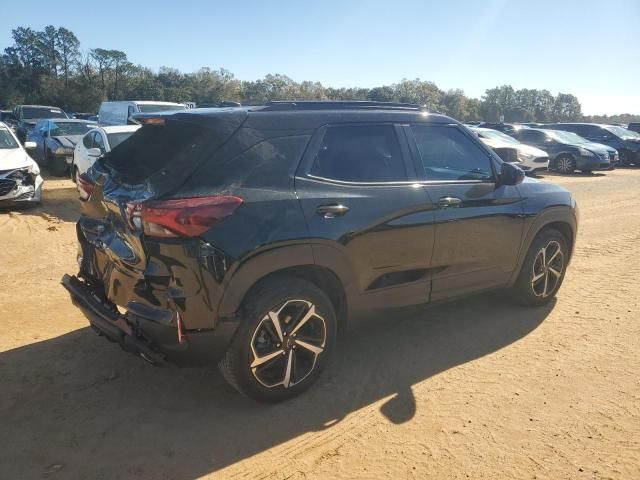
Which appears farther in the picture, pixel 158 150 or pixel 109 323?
pixel 158 150

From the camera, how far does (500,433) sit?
307cm

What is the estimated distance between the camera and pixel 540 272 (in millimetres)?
4875

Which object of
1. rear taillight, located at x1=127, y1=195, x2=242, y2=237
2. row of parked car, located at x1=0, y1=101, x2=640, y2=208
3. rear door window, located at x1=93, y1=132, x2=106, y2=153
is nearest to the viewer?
rear taillight, located at x1=127, y1=195, x2=242, y2=237

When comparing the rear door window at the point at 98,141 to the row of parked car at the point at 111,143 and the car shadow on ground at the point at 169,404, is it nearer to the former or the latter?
the row of parked car at the point at 111,143

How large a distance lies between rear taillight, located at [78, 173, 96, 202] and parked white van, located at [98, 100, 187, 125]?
11.2 metres

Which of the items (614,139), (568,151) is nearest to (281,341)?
(568,151)

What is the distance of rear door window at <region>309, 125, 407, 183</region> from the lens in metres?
3.40

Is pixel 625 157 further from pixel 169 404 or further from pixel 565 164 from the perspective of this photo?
pixel 169 404

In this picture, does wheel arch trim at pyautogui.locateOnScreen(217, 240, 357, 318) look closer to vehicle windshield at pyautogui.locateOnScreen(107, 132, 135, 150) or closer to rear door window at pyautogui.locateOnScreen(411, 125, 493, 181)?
rear door window at pyautogui.locateOnScreen(411, 125, 493, 181)

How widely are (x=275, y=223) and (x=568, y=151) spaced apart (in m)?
18.6

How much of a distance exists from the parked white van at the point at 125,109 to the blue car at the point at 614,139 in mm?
17152

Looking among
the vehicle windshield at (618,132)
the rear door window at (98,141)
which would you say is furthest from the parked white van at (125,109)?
the vehicle windshield at (618,132)

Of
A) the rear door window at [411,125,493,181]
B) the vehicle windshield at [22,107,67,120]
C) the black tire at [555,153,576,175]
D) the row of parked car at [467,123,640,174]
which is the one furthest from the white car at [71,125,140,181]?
the black tire at [555,153,576,175]

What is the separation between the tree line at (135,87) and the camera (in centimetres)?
5794
